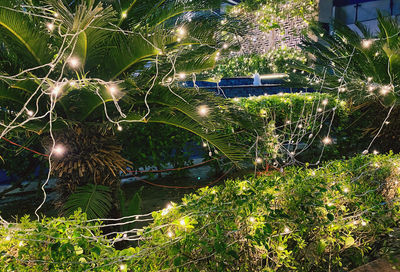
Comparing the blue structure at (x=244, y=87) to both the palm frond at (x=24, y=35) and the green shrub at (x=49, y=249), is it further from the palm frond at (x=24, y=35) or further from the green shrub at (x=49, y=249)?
the green shrub at (x=49, y=249)

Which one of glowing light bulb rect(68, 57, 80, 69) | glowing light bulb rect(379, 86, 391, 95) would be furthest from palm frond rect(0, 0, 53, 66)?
glowing light bulb rect(379, 86, 391, 95)

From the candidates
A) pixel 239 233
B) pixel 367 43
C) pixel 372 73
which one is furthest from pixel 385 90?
pixel 239 233

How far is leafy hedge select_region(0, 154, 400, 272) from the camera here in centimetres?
154

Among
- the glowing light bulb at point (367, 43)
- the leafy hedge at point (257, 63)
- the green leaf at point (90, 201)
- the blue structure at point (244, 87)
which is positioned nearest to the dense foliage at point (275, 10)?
the leafy hedge at point (257, 63)

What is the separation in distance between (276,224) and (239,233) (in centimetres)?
28

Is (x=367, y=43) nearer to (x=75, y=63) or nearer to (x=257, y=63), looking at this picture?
(x=75, y=63)

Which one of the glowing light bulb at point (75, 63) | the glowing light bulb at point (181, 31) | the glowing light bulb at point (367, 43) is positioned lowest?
the glowing light bulb at point (367, 43)

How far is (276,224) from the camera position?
1993 millimetres

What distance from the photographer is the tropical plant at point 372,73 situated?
4.75 metres

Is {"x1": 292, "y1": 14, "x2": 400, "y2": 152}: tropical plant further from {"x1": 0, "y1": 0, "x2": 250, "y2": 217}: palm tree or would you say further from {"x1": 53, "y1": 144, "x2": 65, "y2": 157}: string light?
{"x1": 53, "y1": 144, "x2": 65, "y2": 157}: string light

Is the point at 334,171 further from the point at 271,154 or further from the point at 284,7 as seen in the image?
the point at 284,7

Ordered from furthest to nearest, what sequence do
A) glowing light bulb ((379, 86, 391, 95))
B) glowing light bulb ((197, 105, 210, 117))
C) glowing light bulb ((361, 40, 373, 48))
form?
1. glowing light bulb ((361, 40, 373, 48))
2. glowing light bulb ((379, 86, 391, 95))
3. glowing light bulb ((197, 105, 210, 117))

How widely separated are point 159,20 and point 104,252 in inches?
123

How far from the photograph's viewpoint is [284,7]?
1259 cm
